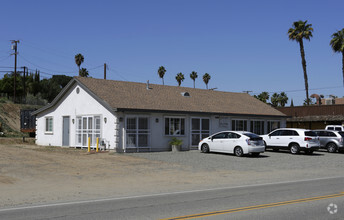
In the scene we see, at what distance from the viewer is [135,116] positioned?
80.8ft

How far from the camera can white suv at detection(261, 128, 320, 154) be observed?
24.6m

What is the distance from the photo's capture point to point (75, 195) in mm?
10898

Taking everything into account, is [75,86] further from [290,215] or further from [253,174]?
[290,215]

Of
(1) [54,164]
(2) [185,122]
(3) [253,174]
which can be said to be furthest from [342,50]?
(1) [54,164]

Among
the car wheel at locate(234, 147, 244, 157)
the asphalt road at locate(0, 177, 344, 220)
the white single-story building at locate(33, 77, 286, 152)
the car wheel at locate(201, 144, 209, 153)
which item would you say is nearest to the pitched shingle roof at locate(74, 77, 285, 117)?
the white single-story building at locate(33, 77, 286, 152)

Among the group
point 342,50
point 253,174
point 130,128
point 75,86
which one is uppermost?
point 342,50

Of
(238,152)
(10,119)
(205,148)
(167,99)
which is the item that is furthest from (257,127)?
(10,119)

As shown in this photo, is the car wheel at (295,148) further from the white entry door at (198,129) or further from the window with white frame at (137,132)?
the window with white frame at (137,132)

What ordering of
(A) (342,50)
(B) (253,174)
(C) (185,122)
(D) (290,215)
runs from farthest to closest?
1. (A) (342,50)
2. (C) (185,122)
3. (B) (253,174)
4. (D) (290,215)

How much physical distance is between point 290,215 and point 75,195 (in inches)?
236

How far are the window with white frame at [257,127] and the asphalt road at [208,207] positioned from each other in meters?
20.9

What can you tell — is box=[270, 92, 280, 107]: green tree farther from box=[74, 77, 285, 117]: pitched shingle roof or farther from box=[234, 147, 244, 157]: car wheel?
box=[234, 147, 244, 157]: car wheel

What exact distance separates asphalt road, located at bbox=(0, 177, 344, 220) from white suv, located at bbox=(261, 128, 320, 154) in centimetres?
1401

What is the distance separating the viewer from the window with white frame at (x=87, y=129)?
25311 millimetres
